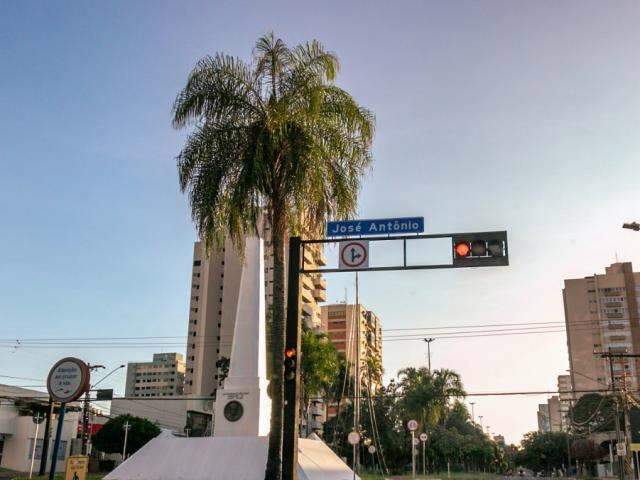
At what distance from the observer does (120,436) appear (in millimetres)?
61000

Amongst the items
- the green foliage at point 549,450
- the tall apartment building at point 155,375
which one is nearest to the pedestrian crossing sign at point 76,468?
the green foliage at point 549,450

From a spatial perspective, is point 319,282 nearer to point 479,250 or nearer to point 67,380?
point 479,250

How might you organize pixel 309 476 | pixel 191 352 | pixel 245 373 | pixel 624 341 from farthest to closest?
1. pixel 624 341
2. pixel 191 352
3. pixel 245 373
4. pixel 309 476

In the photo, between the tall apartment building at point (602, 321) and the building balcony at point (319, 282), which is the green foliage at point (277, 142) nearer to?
the building balcony at point (319, 282)

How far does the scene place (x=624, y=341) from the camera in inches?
4875

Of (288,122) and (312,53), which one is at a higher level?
(312,53)

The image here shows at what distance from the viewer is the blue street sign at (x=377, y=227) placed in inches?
698

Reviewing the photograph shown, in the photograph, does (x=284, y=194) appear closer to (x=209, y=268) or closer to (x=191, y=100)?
(x=191, y=100)

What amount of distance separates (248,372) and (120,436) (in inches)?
1326

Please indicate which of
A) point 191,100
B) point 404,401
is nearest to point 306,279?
point 404,401

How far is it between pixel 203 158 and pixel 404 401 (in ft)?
191

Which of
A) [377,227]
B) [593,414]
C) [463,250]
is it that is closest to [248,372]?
[377,227]

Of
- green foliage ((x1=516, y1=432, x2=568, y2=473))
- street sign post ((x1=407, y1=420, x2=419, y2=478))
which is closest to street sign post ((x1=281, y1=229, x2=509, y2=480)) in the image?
street sign post ((x1=407, y1=420, x2=419, y2=478))

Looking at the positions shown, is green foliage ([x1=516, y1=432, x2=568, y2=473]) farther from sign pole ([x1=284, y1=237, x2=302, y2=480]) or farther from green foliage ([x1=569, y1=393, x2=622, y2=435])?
sign pole ([x1=284, y1=237, x2=302, y2=480])
